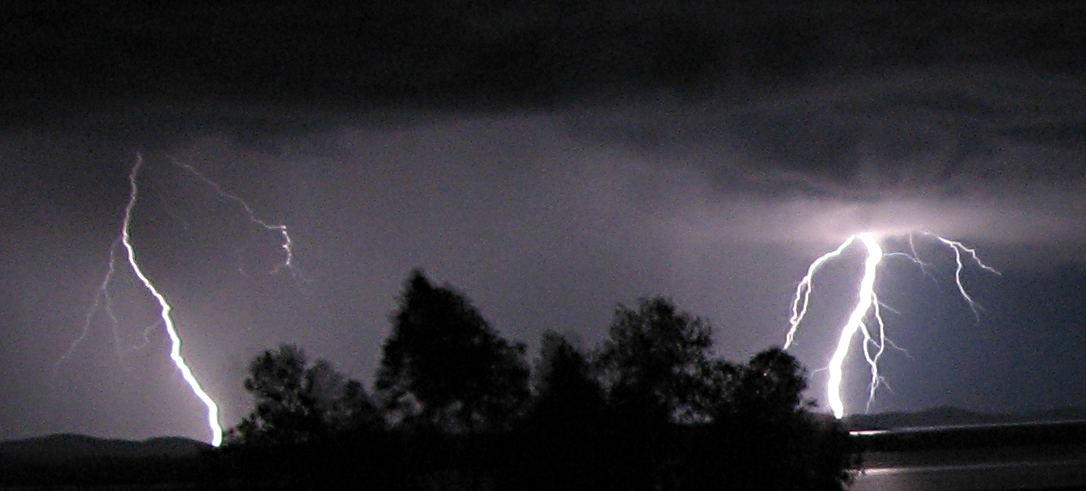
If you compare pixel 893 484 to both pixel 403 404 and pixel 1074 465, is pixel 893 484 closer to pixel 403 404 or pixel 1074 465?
pixel 1074 465

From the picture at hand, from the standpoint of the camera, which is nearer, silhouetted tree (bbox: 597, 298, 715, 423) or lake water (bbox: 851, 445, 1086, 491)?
silhouetted tree (bbox: 597, 298, 715, 423)

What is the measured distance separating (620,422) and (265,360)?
869 cm

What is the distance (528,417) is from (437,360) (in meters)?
2.77

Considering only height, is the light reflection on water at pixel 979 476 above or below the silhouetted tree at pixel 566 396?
above

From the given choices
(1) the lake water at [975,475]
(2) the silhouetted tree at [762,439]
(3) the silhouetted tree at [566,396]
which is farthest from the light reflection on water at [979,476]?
(3) the silhouetted tree at [566,396]

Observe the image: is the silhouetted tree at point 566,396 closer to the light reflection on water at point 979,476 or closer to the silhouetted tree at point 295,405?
the silhouetted tree at point 295,405

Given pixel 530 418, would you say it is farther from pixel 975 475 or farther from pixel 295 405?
pixel 975 475

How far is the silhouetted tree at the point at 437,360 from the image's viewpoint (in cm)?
3428

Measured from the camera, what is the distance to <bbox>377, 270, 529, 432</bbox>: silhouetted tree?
34281 mm

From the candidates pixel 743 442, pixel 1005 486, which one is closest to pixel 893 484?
pixel 1005 486

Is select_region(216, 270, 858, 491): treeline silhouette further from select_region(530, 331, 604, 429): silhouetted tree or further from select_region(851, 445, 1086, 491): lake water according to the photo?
select_region(851, 445, 1086, 491): lake water

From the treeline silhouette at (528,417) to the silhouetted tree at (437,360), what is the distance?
0.04 meters

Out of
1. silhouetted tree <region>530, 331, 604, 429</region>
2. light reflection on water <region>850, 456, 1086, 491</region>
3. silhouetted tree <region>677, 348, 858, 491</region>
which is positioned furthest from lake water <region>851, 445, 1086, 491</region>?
silhouetted tree <region>530, 331, 604, 429</region>

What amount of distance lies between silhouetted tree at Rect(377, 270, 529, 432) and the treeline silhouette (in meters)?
0.04
